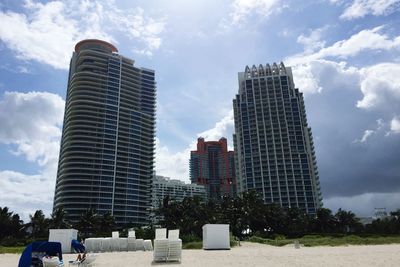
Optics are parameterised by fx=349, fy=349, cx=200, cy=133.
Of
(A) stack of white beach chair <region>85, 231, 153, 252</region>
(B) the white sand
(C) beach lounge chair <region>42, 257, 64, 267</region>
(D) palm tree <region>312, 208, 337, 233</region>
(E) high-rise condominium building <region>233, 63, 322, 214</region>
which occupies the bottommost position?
(B) the white sand

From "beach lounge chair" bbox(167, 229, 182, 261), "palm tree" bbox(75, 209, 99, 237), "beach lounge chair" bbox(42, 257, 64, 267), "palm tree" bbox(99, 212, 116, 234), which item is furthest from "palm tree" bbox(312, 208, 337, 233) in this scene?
"beach lounge chair" bbox(42, 257, 64, 267)

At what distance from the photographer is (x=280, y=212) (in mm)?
90688

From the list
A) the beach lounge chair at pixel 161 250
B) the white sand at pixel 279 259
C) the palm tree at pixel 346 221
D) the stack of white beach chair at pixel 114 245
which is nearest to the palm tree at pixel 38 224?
the stack of white beach chair at pixel 114 245

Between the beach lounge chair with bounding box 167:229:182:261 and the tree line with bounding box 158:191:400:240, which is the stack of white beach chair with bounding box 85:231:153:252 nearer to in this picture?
the beach lounge chair with bounding box 167:229:182:261

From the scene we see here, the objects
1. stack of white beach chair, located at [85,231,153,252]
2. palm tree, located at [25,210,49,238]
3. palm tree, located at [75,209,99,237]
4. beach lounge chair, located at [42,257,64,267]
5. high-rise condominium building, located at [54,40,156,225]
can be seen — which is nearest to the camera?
beach lounge chair, located at [42,257,64,267]

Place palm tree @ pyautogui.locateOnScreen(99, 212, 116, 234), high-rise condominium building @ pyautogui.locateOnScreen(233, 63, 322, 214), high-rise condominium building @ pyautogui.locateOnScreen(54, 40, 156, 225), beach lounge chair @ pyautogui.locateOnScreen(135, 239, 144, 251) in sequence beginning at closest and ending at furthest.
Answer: beach lounge chair @ pyautogui.locateOnScreen(135, 239, 144, 251)
palm tree @ pyautogui.locateOnScreen(99, 212, 116, 234)
high-rise condominium building @ pyautogui.locateOnScreen(54, 40, 156, 225)
high-rise condominium building @ pyautogui.locateOnScreen(233, 63, 322, 214)

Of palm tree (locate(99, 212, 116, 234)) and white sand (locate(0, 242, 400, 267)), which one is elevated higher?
palm tree (locate(99, 212, 116, 234))

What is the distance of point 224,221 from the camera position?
74.5m

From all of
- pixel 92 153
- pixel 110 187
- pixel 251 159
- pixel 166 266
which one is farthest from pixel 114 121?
pixel 166 266

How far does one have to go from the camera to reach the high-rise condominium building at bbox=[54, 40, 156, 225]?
443 feet

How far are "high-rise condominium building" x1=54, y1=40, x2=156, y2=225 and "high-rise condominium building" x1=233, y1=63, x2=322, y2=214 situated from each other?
141 ft

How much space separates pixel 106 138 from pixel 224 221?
3267 inches

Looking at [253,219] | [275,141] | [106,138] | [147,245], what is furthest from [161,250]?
[275,141]

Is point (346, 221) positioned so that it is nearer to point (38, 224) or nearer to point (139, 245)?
point (139, 245)
